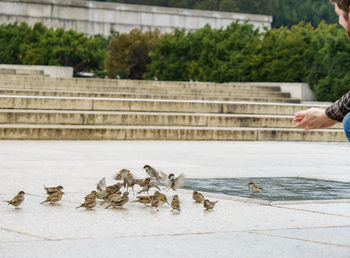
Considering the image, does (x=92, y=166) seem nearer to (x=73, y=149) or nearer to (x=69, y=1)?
(x=73, y=149)

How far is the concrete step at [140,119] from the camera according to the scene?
507 inches

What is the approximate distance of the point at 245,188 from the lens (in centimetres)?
614

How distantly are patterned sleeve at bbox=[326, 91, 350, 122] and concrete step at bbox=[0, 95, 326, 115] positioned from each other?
1059 centimetres

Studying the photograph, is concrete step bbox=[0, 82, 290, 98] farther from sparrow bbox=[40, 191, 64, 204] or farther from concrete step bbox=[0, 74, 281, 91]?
sparrow bbox=[40, 191, 64, 204]

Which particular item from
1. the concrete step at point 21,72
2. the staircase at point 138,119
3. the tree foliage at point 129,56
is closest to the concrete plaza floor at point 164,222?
the staircase at point 138,119

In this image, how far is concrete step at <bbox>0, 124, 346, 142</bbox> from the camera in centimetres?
1195

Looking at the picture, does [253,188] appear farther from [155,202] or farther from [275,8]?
[275,8]

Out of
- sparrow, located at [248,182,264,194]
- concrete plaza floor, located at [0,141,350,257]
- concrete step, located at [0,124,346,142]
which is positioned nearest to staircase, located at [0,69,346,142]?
concrete step, located at [0,124,346,142]

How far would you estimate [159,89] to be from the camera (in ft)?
64.7

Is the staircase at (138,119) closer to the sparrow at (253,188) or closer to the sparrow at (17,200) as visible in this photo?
the sparrow at (253,188)

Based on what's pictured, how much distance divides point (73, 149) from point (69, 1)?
119 ft

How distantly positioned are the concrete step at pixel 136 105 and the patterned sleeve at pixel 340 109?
10.6 m

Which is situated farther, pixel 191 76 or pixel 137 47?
pixel 137 47

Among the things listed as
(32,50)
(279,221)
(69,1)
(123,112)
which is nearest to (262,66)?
(123,112)
